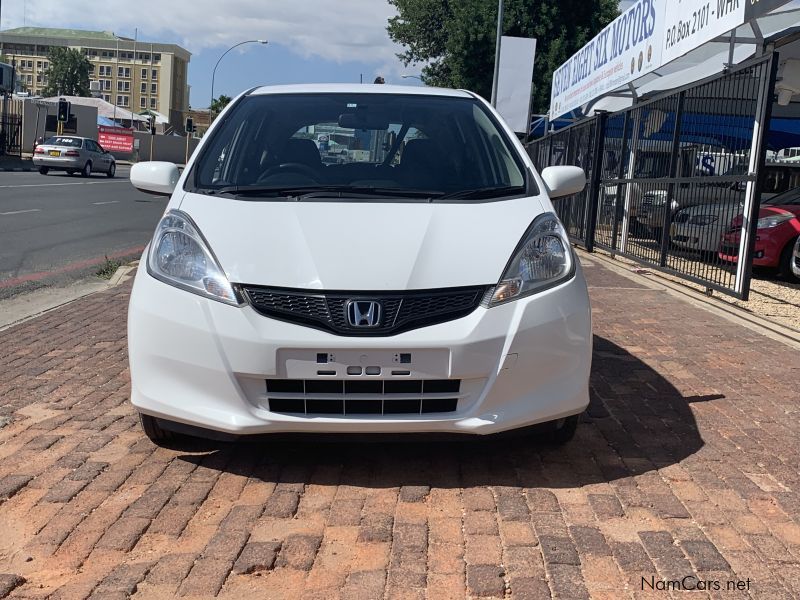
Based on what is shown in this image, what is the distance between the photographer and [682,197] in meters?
10.0

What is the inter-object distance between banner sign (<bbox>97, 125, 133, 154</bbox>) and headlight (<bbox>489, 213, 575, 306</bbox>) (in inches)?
2394

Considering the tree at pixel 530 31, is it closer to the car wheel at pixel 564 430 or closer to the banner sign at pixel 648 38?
the banner sign at pixel 648 38

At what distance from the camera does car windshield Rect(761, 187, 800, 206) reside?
36.8 feet

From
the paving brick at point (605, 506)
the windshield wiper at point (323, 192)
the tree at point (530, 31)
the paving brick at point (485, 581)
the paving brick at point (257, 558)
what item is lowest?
the paving brick at point (257, 558)

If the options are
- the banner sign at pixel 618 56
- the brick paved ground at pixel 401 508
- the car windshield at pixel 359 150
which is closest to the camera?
the brick paved ground at pixel 401 508

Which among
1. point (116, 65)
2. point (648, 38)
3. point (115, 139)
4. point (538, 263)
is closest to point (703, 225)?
point (648, 38)

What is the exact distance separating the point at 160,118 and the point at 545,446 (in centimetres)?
12652

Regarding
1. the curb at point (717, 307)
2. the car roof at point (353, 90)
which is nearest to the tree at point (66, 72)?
the curb at point (717, 307)

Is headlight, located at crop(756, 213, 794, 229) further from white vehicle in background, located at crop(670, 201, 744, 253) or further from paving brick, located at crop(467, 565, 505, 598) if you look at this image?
paving brick, located at crop(467, 565, 505, 598)

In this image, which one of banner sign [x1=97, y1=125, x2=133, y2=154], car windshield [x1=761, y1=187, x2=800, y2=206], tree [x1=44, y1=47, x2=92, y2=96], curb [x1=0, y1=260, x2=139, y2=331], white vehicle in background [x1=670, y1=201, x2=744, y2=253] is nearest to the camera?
curb [x1=0, y1=260, x2=139, y2=331]

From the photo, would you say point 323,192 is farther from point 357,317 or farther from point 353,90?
point 353,90

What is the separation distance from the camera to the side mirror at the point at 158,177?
436 cm

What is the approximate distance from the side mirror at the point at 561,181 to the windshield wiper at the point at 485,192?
0.33m

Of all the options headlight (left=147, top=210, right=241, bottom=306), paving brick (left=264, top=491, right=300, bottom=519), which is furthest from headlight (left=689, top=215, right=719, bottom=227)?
paving brick (left=264, top=491, right=300, bottom=519)
